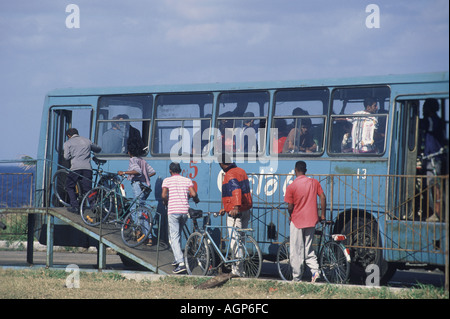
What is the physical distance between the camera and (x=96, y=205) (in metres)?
13.7

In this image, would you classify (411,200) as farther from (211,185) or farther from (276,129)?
(211,185)

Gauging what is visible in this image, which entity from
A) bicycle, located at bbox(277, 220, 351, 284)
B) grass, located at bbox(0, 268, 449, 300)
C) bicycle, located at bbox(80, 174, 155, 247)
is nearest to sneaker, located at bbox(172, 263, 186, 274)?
grass, located at bbox(0, 268, 449, 300)

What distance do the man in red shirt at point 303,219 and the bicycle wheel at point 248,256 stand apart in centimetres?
71

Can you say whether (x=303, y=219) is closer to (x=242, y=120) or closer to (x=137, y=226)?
(x=242, y=120)

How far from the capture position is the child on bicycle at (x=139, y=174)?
13656mm

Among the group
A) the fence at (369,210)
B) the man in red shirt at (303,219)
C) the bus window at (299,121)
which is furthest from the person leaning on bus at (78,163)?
the man in red shirt at (303,219)

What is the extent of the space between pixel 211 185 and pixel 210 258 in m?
1.77

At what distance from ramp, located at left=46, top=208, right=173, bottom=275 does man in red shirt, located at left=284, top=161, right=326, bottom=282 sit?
7.65 ft

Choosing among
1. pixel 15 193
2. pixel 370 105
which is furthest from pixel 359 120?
pixel 15 193

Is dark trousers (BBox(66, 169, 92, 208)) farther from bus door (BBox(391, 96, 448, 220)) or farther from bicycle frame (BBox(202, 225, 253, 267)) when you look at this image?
bus door (BBox(391, 96, 448, 220))

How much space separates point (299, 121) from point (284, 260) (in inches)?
101

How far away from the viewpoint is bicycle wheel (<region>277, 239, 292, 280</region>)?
12.2m

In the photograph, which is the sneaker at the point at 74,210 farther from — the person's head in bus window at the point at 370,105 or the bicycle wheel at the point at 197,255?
the person's head in bus window at the point at 370,105

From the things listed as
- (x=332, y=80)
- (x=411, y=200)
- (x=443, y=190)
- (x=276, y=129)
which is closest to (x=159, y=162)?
(x=276, y=129)
